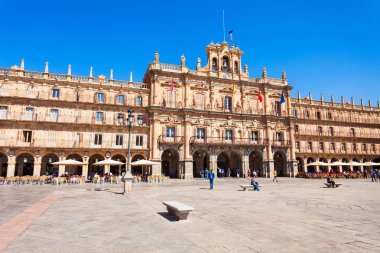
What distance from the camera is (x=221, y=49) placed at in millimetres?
38812

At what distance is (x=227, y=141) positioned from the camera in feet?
119

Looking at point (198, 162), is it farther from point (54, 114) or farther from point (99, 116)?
point (54, 114)

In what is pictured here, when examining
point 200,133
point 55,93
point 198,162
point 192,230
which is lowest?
point 192,230

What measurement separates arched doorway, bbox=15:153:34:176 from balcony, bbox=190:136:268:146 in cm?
1953

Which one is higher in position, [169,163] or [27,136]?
[27,136]

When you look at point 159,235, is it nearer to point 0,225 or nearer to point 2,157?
point 0,225

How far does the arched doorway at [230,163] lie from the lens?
3678cm

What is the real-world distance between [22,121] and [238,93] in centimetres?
2794

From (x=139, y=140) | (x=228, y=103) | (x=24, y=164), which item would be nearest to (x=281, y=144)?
(x=228, y=103)

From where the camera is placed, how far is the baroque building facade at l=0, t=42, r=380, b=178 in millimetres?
30109

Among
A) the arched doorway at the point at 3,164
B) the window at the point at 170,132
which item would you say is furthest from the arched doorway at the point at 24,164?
the window at the point at 170,132

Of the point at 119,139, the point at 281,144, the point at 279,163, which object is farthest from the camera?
the point at 279,163

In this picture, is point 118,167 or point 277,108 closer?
point 118,167

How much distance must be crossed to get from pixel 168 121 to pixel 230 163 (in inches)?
439
